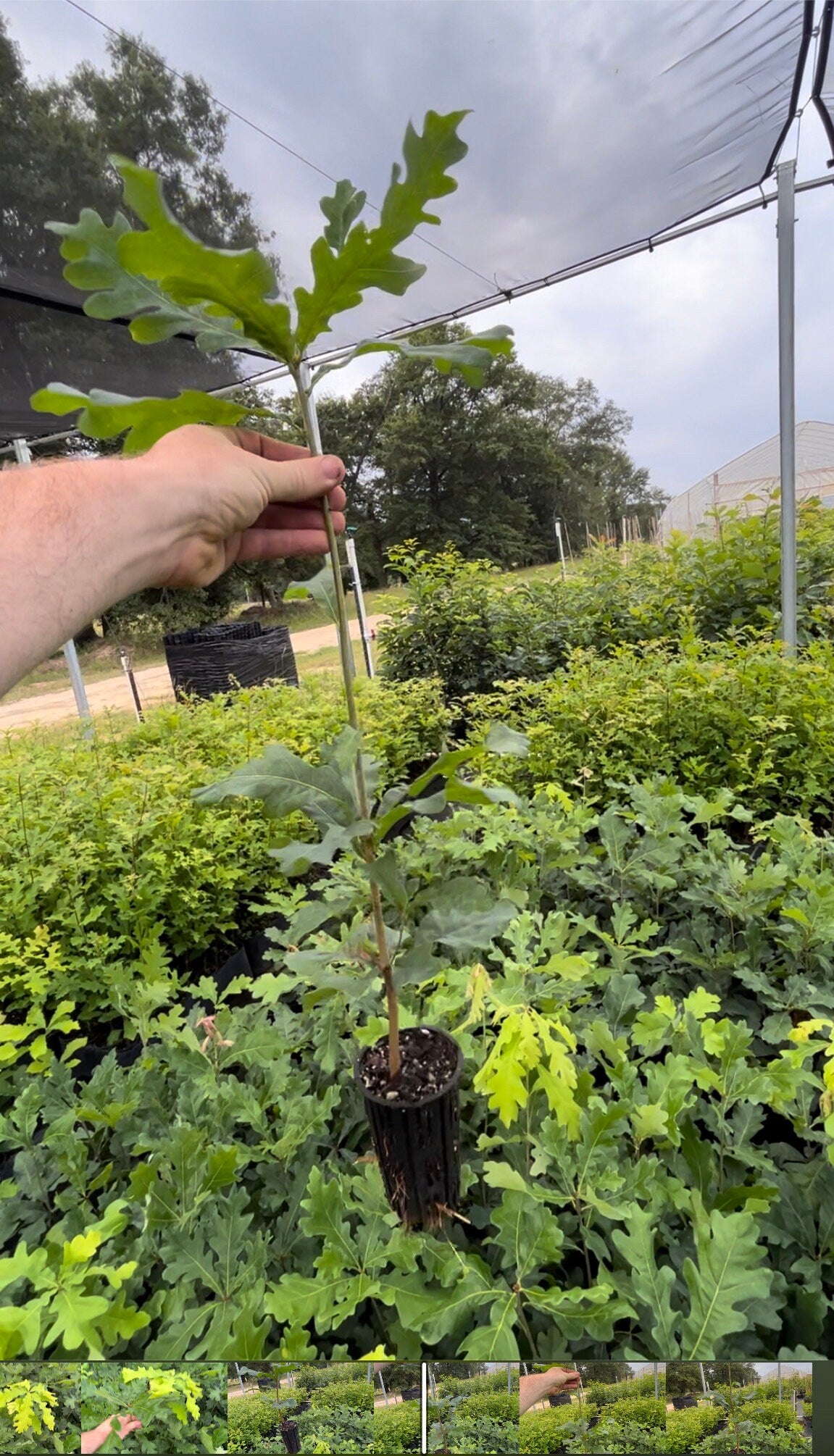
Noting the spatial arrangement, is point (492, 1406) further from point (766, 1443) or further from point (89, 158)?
point (89, 158)

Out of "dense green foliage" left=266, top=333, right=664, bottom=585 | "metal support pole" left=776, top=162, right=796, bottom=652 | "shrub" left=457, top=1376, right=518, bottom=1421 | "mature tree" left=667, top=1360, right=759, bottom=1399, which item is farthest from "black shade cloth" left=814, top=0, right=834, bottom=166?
"dense green foliage" left=266, top=333, right=664, bottom=585

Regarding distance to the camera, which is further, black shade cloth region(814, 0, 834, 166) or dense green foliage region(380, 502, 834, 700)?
dense green foliage region(380, 502, 834, 700)

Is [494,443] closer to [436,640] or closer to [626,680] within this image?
[436,640]

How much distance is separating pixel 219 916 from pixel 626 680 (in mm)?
1977

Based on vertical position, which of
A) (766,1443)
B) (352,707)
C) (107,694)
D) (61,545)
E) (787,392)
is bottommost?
(107,694)

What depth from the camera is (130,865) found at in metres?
2.18

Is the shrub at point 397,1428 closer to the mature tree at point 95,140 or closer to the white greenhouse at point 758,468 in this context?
the mature tree at point 95,140

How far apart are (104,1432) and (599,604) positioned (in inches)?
193

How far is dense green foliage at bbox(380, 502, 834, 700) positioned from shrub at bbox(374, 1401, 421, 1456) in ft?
11.9

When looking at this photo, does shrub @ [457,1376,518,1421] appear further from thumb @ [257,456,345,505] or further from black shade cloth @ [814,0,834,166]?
black shade cloth @ [814,0,834,166]

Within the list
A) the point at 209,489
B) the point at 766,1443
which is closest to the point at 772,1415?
the point at 766,1443

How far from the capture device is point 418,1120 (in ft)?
3.01

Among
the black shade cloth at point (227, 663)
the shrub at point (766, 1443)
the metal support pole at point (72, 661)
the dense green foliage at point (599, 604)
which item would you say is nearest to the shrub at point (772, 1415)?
the shrub at point (766, 1443)

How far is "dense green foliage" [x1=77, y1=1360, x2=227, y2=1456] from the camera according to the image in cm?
82
